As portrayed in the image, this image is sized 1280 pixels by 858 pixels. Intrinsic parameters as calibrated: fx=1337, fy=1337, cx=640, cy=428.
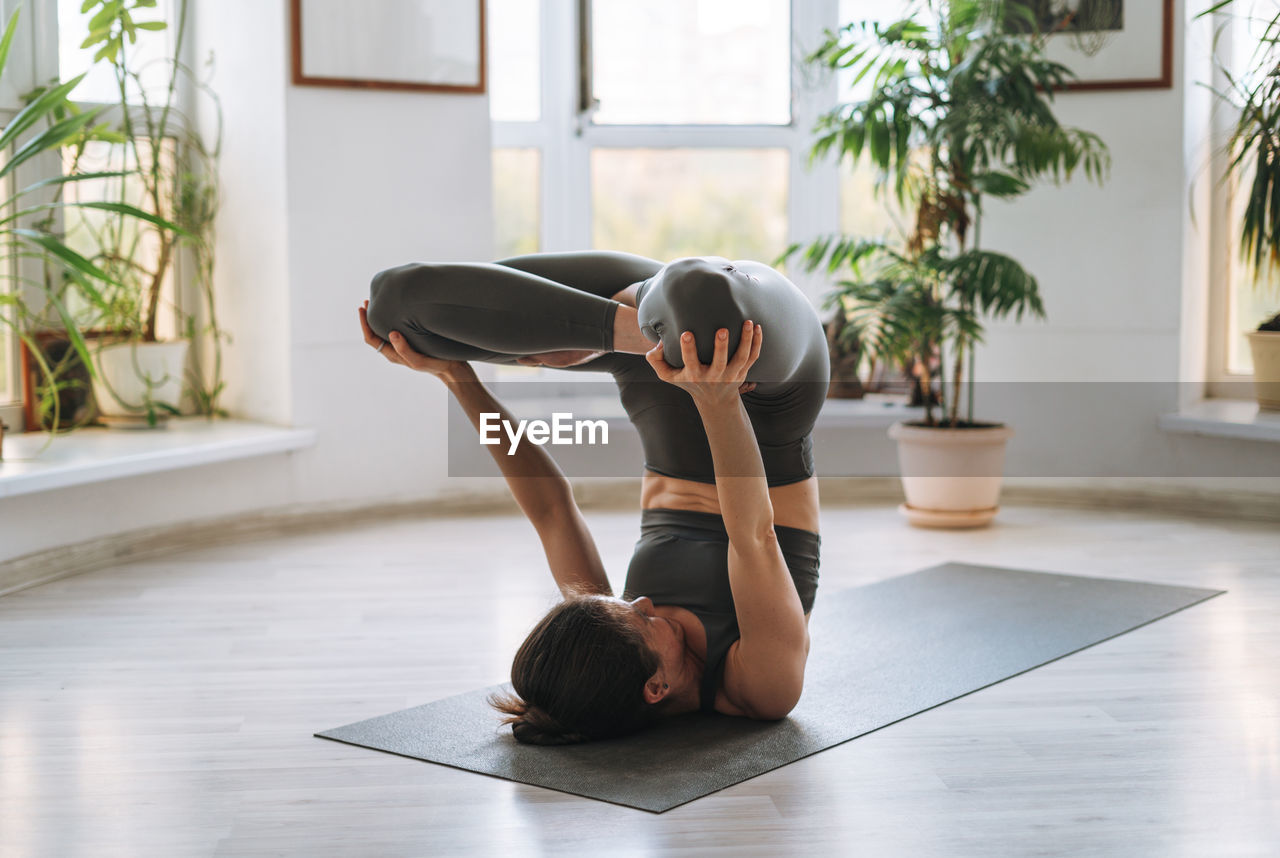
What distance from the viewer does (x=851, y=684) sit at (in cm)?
252

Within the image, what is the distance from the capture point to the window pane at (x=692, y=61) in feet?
15.9

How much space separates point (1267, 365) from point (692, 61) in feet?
7.35

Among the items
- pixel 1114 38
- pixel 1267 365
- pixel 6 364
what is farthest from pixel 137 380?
pixel 1267 365

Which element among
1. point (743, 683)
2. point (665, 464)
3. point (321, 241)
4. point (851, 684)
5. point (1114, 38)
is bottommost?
point (851, 684)

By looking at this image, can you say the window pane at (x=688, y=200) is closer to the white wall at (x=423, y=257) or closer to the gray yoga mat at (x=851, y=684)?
the white wall at (x=423, y=257)

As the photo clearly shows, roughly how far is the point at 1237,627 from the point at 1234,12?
2461 millimetres

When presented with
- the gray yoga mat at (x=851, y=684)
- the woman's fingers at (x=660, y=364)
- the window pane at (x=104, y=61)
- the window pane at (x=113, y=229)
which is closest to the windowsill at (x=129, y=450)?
the window pane at (x=113, y=229)

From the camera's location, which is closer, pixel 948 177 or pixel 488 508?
pixel 948 177

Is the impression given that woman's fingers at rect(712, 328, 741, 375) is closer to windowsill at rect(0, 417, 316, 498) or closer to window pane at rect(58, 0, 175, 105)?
windowsill at rect(0, 417, 316, 498)

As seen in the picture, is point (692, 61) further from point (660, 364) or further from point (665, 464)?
point (660, 364)

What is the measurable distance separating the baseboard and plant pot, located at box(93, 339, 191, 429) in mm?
403

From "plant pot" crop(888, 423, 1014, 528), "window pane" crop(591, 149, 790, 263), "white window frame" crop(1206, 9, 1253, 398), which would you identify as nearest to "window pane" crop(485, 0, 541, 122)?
"window pane" crop(591, 149, 790, 263)

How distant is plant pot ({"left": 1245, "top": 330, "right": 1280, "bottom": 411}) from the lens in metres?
4.30

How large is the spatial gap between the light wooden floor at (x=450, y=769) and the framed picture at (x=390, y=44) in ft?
5.23
